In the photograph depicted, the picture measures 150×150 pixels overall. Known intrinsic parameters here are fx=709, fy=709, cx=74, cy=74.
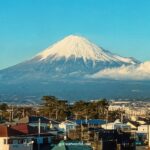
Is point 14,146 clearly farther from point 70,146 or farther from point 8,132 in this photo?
point 70,146

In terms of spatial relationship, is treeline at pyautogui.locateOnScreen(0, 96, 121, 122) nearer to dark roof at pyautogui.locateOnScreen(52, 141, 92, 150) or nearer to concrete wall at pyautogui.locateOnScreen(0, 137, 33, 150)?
concrete wall at pyautogui.locateOnScreen(0, 137, 33, 150)

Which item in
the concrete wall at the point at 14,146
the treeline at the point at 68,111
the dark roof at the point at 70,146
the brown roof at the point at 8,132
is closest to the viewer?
the dark roof at the point at 70,146

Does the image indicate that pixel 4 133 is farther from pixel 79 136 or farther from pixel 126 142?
pixel 79 136

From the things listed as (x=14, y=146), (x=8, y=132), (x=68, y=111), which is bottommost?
(x=14, y=146)

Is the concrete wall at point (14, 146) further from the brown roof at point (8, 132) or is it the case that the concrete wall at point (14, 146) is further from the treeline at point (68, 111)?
the treeline at point (68, 111)

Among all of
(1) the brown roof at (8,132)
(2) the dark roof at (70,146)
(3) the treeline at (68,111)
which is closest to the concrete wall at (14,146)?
(1) the brown roof at (8,132)

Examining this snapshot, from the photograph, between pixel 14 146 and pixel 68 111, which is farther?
pixel 68 111

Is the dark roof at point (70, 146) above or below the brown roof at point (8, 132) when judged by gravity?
below

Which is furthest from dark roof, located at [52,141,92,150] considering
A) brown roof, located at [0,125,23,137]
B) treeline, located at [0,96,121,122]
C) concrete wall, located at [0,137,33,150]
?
treeline, located at [0,96,121,122]

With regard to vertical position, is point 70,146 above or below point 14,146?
above

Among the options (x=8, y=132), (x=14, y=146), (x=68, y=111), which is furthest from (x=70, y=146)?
(x=68, y=111)

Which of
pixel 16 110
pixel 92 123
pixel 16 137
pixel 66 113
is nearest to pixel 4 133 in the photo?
pixel 16 137
